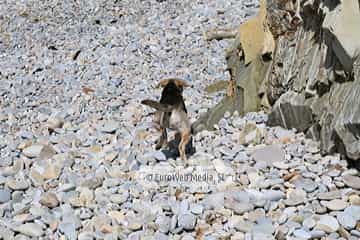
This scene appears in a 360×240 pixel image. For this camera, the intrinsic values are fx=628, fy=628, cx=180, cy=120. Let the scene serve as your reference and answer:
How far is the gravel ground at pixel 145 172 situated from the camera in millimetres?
6113

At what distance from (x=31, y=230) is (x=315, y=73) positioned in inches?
151

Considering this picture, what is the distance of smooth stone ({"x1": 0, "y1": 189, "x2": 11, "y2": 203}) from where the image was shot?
23.1 feet

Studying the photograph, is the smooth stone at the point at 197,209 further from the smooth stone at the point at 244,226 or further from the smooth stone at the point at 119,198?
the smooth stone at the point at 119,198

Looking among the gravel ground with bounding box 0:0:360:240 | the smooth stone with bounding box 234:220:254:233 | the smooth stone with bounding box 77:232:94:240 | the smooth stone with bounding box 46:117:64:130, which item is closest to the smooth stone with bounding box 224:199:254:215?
the gravel ground with bounding box 0:0:360:240

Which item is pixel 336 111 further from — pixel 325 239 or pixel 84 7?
pixel 84 7

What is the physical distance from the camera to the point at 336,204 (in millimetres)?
6000

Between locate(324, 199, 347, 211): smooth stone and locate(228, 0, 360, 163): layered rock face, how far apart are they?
0.56 m

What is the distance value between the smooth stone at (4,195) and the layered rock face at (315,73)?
3.60 meters

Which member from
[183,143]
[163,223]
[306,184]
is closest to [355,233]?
[306,184]

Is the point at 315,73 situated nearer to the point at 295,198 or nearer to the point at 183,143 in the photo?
the point at 183,143

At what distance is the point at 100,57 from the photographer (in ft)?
50.9

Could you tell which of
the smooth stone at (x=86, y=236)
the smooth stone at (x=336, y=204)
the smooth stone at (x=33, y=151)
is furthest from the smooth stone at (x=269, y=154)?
the smooth stone at (x=33, y=151)

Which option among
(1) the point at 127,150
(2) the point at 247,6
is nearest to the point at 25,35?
(2) the point at 247,6

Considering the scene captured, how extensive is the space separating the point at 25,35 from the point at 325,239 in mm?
14074
